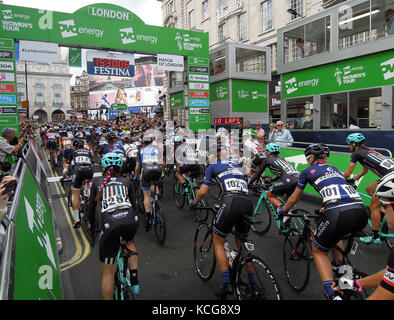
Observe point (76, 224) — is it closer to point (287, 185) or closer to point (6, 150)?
Answer: point (6, 150)

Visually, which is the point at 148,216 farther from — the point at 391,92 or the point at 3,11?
the point at 3,11

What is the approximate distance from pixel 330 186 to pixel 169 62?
1397cm

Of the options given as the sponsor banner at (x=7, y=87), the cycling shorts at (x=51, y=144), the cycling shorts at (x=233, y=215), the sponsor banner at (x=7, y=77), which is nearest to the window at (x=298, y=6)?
the cycling shorts at (x=51, y=144)

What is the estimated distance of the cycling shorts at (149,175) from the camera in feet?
22.8

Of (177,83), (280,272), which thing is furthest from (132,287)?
(177,83)

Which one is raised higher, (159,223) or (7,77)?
(7,77)

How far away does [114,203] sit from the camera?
379cm

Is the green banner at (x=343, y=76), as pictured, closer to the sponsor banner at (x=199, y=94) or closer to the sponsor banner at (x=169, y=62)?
the sponsor banner at (x=199, y=94)

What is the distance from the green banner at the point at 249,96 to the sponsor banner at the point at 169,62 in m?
3.67

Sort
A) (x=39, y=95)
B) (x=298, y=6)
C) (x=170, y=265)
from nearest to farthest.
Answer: (x=170, y=265)
(x=298, y=6)
(x=39, y=95)

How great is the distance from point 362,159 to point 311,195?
3.24m

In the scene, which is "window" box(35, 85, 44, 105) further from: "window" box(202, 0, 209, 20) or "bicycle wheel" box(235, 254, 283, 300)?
"bicycle wheel" box(235, 254, 283, 300)

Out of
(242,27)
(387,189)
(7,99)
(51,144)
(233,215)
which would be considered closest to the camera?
(387,189)

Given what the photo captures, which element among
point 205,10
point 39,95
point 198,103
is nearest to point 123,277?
point 198,103
